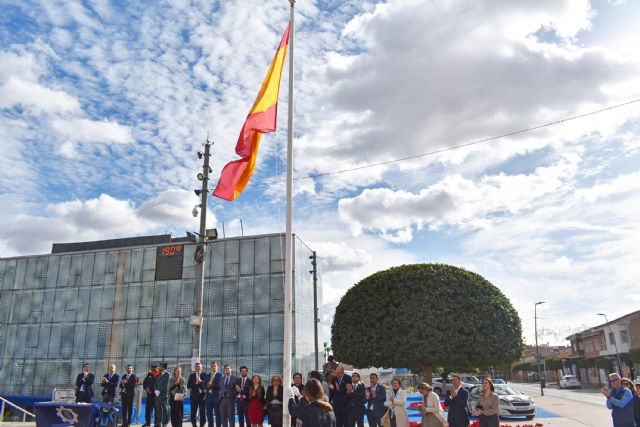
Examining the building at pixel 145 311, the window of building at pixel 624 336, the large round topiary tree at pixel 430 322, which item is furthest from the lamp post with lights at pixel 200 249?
the window of building at pixel 624 336

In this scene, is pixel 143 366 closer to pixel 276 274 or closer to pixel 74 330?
pixel 74 330

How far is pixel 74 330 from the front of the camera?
33.2 m

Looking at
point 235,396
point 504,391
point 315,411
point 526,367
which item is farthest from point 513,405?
point 526,367

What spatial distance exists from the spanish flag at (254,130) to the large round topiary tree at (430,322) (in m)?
10.4

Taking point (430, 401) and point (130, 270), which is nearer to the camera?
point (430, 401)

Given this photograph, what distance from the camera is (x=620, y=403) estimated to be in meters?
9.66

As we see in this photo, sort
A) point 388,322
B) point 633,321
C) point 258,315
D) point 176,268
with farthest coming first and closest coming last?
point 633,321
point 176,268
point 258,315
point 388,322

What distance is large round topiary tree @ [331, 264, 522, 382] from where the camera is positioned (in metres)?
18.4

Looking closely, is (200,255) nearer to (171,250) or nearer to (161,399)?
(161,399)

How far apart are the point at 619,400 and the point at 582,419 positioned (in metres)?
11.9

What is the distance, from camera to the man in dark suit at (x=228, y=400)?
1286 centimetres

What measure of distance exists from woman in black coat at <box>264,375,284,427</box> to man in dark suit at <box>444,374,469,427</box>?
3464 millimetres

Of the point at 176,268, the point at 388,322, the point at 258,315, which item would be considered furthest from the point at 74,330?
the point at 388,322

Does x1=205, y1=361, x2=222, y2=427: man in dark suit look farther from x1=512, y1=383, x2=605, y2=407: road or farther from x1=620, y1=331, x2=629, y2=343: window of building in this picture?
x1=620, y1=331, x2=629, y2=343: window of building
